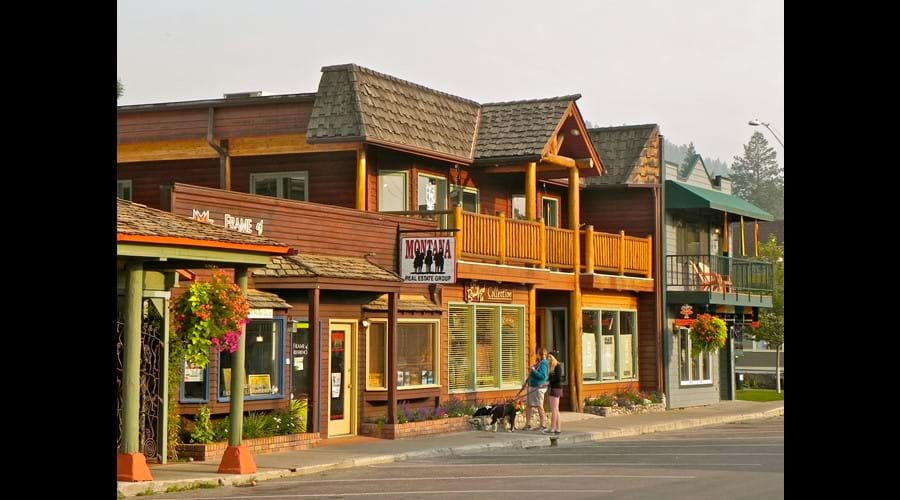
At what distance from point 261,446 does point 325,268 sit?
150 inches

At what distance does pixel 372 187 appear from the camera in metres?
29.3

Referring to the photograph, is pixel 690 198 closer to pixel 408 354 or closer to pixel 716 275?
pixel 716 275

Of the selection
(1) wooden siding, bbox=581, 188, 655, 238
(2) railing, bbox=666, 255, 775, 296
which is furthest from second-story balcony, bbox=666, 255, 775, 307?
(1) wooden siding, bbox=581, 188, 655, 238

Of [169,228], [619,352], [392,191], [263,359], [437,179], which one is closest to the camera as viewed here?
[169,228]

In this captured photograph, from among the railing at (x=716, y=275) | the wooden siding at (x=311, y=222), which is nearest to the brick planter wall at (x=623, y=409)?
the railing at (x=716, y=275)

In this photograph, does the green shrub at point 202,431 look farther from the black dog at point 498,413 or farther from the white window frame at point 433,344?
the black dog at point 498,413

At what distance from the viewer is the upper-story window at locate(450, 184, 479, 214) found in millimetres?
32250

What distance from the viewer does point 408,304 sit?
27.7 metres

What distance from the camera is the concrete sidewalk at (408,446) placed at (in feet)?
57.8

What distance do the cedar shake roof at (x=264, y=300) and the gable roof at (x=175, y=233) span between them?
11.9ft

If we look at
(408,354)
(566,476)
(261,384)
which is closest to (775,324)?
(408,354)
